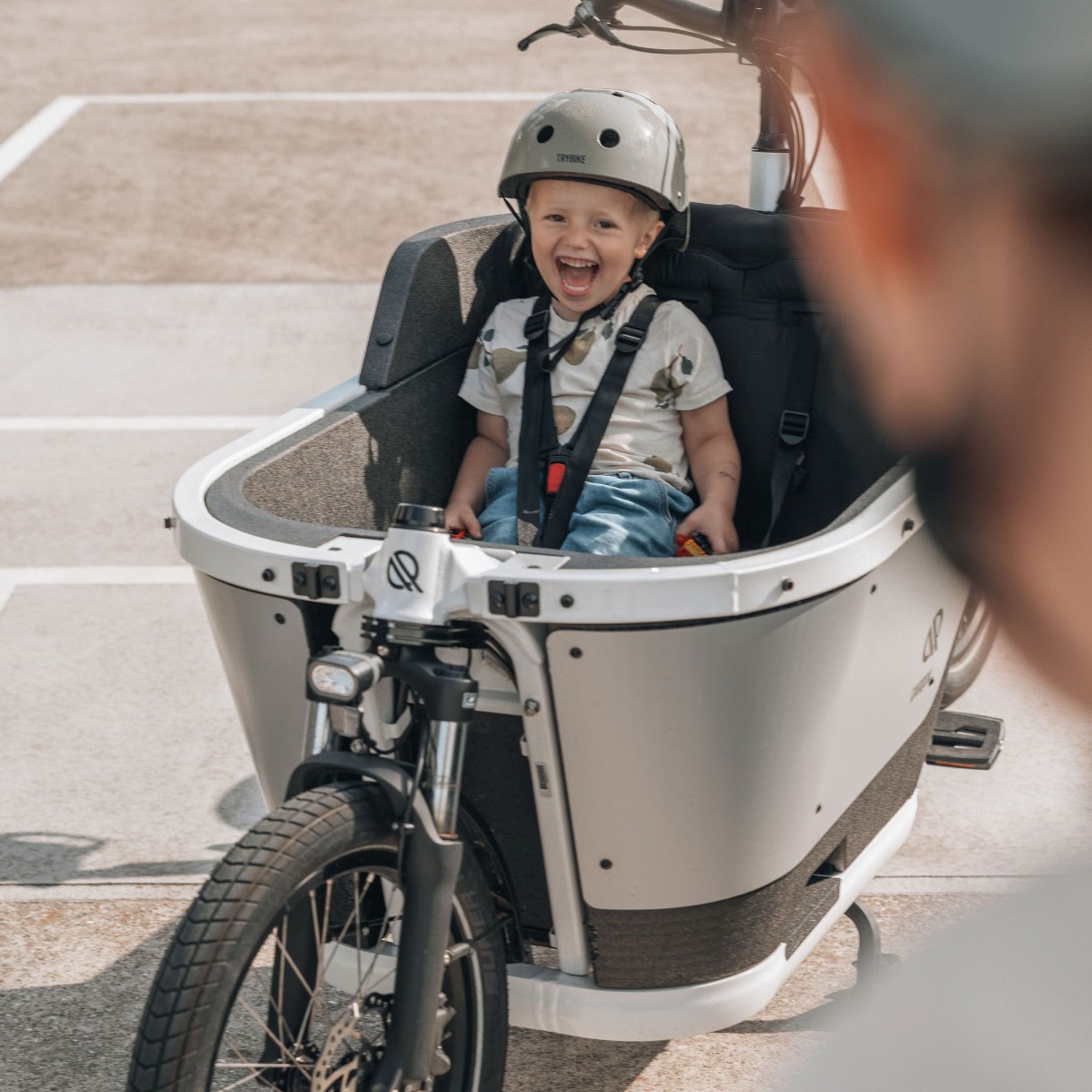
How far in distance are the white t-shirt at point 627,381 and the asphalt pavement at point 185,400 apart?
81 centimetres

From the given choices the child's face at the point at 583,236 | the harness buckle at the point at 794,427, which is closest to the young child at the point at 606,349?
the child's face at the point at 583,236

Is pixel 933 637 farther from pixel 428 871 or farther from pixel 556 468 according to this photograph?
pixel 428 871

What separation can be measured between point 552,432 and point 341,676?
122 centimetres

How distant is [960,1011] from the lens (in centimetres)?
52

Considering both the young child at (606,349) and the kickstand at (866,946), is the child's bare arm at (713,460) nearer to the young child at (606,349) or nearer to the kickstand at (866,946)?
the young child at (606,349)

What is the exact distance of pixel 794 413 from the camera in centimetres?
316

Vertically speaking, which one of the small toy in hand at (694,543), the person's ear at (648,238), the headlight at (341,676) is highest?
the person's ear at (648,238)

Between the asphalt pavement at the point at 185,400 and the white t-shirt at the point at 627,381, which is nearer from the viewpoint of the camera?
the asphalt pavement at the point at 185,400

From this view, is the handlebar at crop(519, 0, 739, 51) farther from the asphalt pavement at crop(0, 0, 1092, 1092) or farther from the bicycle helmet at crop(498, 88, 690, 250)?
the asphalt pavement at crop(0, 0, 1092, 1092)

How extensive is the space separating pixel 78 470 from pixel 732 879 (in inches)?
152

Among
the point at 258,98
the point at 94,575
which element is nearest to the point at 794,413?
the point at 94,575

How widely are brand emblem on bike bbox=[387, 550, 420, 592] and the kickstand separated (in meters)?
1.21

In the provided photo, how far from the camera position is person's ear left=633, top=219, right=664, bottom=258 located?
3113 mm

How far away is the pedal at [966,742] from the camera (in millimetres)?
3250
